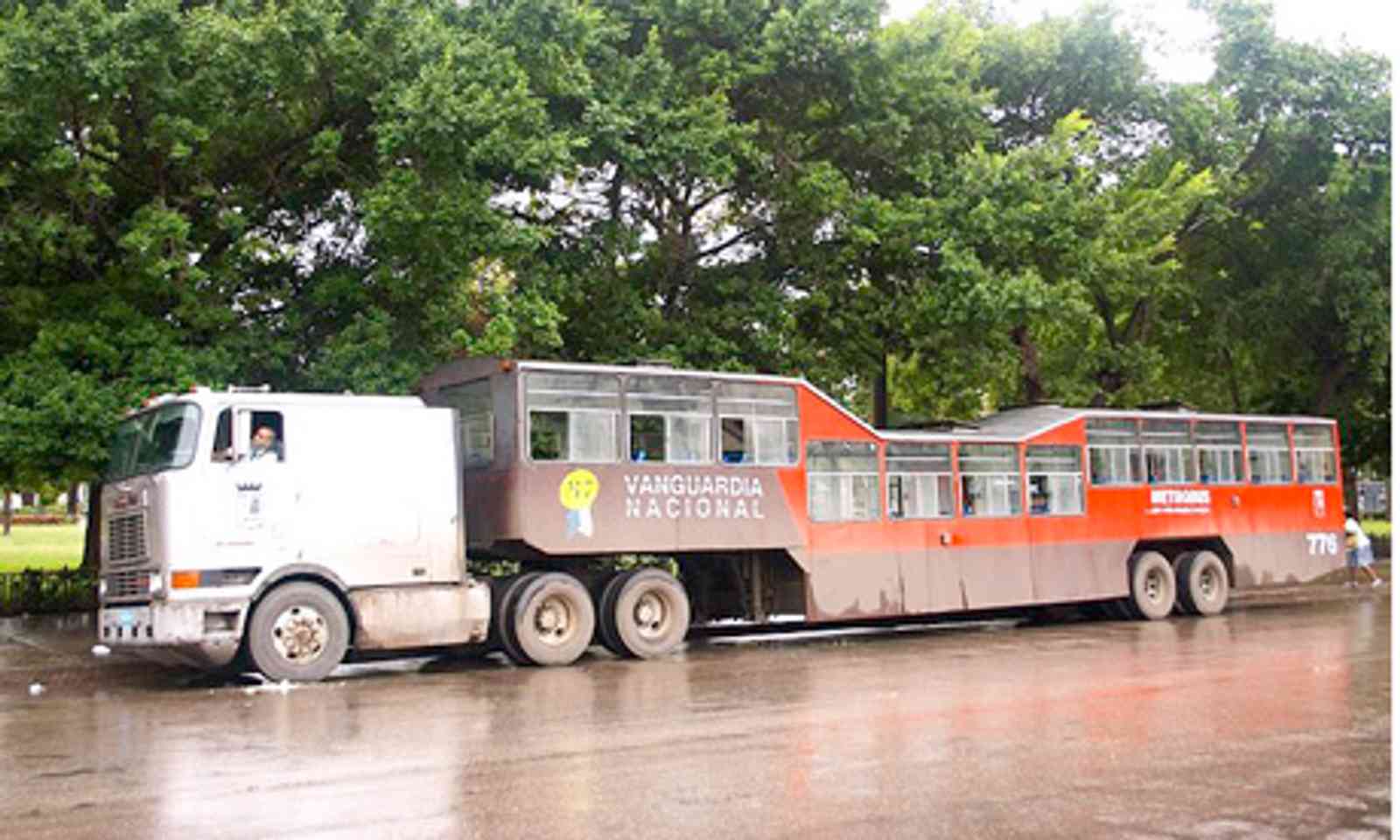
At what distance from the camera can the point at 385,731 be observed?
10352 mm

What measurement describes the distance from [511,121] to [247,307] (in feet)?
17.1

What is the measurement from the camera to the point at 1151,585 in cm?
2178

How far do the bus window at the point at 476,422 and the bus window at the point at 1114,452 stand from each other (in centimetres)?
953

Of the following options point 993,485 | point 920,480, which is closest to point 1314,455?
point 993,485

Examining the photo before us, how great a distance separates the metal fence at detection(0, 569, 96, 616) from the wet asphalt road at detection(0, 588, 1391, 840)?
742 cm

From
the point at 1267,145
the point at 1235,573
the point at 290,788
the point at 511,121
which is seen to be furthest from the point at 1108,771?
the point at 1267,145

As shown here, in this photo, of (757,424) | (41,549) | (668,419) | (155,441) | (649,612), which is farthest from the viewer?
(41,549)

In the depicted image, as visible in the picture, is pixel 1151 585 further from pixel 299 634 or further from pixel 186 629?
pixel 186 629

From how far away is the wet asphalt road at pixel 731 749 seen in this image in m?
7.14

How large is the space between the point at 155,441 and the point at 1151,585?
597 inches

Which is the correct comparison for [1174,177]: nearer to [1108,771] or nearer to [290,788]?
[1108,771]

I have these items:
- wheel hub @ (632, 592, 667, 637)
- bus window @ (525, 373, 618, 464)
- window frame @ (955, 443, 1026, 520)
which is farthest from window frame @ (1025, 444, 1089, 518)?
bus window @ (525, 373, 618, 464)

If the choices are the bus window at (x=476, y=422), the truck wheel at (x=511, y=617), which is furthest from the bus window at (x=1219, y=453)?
the truck wheel at (x=511, y=617)

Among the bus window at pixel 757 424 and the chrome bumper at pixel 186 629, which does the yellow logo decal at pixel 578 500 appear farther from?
the chrome bumper at pixel 186 629
